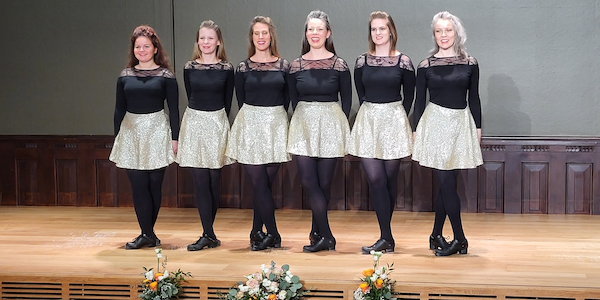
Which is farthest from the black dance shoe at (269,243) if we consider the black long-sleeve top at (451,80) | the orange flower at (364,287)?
the black long-sleeve top at (451,80)

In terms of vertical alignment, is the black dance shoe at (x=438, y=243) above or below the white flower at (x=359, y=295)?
above

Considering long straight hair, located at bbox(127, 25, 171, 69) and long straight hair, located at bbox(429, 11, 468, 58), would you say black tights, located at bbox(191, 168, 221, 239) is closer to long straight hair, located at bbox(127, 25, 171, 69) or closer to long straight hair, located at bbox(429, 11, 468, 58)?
long straight hair, located at bbox(127, 25, 171, 69)

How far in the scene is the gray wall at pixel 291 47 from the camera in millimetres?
5859

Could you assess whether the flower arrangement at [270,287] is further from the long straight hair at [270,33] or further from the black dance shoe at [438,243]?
the long straight hair at [270,33]

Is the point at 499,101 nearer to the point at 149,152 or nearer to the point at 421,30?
the point at 421,30

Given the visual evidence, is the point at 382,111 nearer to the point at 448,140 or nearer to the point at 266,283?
the point at 448,140

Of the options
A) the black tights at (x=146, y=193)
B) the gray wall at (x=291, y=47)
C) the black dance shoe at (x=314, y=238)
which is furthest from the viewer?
the gray wall at (x=291, y=47)

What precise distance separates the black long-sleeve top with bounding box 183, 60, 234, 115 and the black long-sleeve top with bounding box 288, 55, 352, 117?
437mm

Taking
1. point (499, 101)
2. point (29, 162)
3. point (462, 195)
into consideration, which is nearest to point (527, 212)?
point (462, 195)

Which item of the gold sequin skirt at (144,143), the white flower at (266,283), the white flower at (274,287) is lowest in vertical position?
the white flower at (274,287)

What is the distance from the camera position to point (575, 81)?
5.86 meters

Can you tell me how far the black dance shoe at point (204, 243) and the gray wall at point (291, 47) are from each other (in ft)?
6.74

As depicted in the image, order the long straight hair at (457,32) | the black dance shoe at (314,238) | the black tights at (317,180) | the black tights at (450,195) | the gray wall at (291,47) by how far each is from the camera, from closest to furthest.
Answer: the long straight hair at (457,32) → the black tights at (450,195) → the black tights at (317,180) → the black dance shoe at (314,238) → the gray wall at (291,47)

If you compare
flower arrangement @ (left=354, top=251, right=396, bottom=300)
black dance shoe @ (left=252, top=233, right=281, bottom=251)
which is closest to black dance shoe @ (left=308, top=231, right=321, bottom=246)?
black dance shoe @ (left=252, top=233, right=281, bottom=251)
